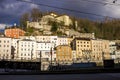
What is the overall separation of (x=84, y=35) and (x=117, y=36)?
1856 cm

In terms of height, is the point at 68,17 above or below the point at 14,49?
above

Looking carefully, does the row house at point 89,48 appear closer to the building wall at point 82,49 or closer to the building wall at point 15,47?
the building wall at point 82,49

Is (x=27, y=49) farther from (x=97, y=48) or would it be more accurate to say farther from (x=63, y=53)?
(x=97, y=48)

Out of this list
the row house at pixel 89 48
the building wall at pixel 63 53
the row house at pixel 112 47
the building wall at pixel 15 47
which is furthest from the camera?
the row house at pixel 112 47

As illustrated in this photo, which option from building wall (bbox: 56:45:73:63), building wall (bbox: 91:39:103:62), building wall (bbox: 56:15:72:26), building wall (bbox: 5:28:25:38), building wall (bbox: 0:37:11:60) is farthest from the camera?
building wall (bbox: 56:15:72:26)

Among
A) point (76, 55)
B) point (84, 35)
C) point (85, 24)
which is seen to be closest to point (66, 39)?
point (76, 55)

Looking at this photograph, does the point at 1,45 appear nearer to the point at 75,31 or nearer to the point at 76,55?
the point at 76,55

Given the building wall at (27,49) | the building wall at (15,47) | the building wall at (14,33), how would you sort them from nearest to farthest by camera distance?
1. the building wall at (27,49)
2. the building wall at (15,47)
3. the building wall at (14,33)

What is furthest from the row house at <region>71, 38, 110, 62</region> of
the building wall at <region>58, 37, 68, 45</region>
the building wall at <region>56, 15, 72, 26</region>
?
the building wall at <region>56, 15, 72, 26</region>

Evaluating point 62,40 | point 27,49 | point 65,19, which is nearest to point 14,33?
point 27,49

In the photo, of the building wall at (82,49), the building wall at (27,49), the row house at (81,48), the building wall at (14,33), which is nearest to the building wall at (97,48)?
the row house at (81,48)

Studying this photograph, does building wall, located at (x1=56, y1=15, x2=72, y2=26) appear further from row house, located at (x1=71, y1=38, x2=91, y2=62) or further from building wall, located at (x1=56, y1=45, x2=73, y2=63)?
building wall, located at (x1=56, y1=45, x2=73, y2=63)

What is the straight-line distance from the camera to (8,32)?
362ft

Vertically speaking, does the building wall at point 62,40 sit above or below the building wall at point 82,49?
above
